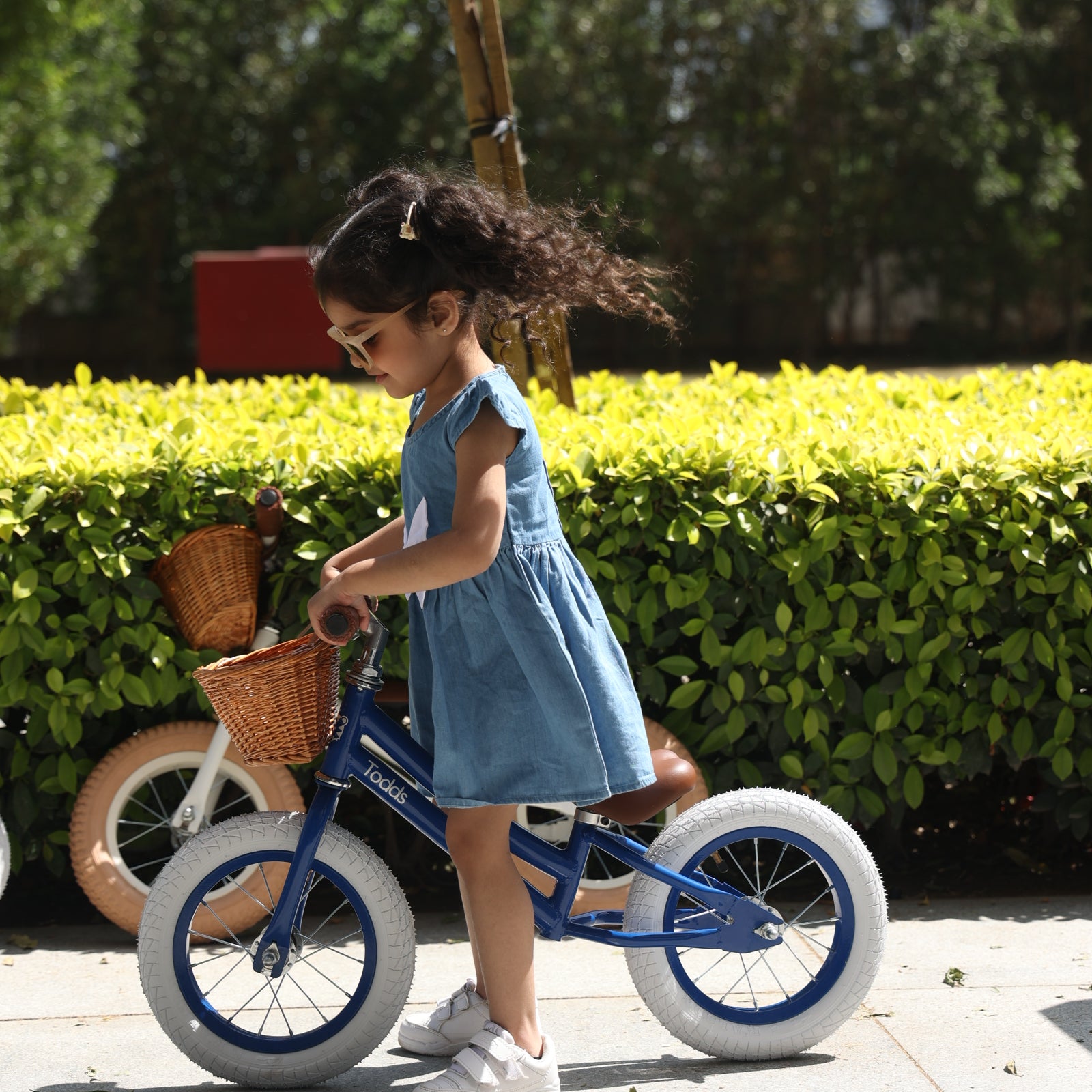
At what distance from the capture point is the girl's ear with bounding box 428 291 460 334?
246 cm

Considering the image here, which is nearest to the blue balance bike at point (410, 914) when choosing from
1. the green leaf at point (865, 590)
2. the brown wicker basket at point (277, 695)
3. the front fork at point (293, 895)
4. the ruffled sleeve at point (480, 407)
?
the front fork at point (293, 895)

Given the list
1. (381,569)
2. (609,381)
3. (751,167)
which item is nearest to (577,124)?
(751,167)

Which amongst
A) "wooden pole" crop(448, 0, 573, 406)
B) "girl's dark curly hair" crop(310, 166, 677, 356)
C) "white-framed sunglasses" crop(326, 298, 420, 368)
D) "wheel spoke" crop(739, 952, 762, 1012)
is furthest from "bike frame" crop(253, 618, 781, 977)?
"wooden pole" crop(448, 0, 573, 406)

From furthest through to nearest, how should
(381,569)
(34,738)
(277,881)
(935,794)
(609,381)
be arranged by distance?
(609,381) < (935,794) < (34,738) < (277,881) < (381,569)

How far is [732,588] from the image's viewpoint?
3.70 meters

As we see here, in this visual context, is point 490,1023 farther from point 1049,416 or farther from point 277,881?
point 1049,416

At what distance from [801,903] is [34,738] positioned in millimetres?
2174

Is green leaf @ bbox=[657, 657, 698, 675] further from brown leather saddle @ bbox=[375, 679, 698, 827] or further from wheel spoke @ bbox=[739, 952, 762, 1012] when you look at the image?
brown leather saddle @ bbox=[375, 679, 698, 827]

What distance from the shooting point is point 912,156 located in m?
24.5

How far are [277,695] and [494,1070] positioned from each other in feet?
2.65

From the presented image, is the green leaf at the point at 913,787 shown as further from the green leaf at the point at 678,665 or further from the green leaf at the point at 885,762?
the green leaf at the point at 678,665

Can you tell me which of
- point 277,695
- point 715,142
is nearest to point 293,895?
point 277,695

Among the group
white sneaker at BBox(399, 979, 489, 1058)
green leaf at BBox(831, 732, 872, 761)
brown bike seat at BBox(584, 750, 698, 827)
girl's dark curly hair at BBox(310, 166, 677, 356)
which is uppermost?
girl's dark curly hair at BBox(310, 166, 677, 356)

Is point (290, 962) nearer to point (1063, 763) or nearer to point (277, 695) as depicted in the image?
point (277, 695)
